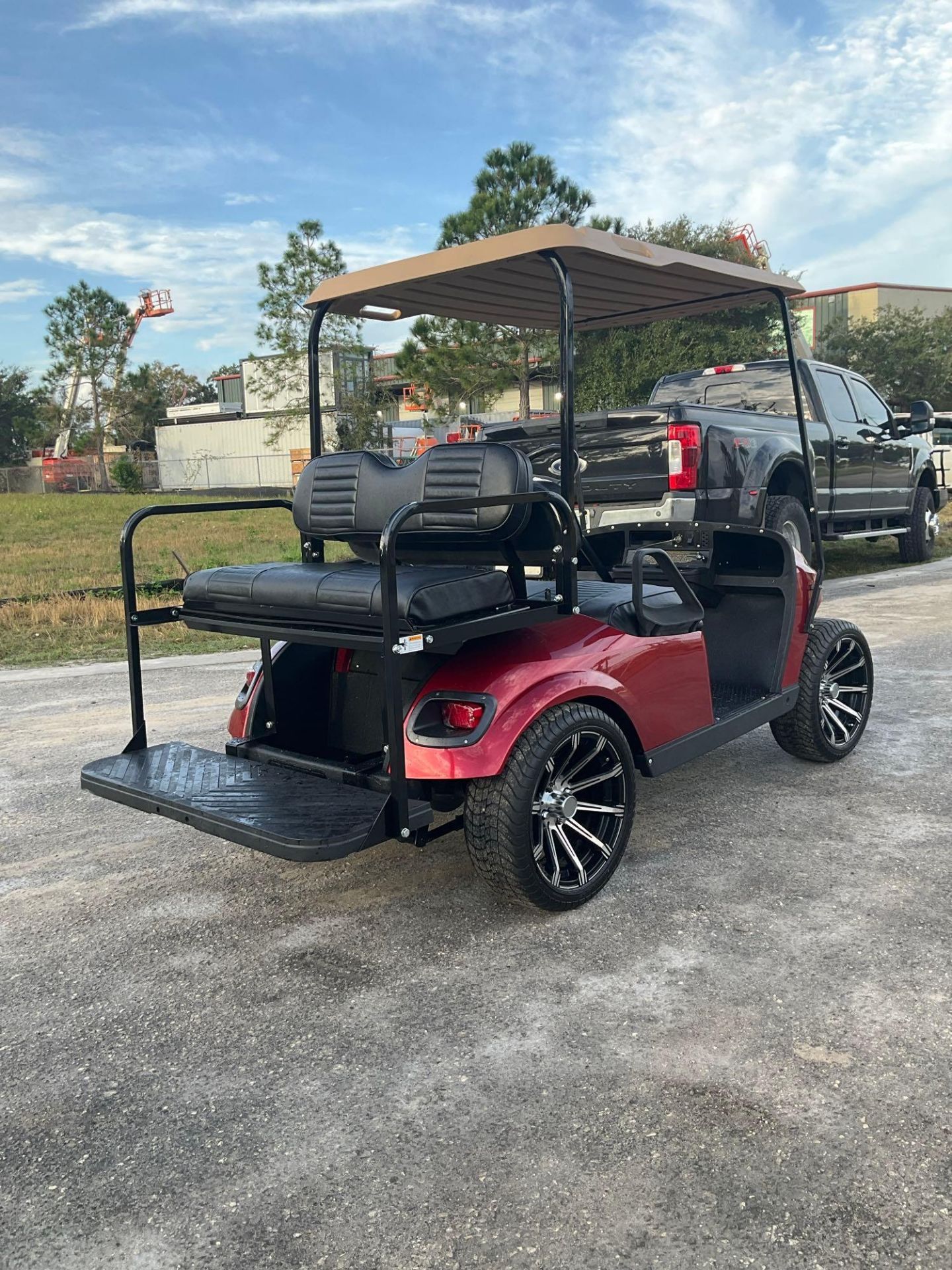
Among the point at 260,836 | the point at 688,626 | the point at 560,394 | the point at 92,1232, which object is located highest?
the point at 560,394

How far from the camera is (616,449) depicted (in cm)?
791

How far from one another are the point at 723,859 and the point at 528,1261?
2.11 metres

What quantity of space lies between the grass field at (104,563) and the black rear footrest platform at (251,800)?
16.5 feet

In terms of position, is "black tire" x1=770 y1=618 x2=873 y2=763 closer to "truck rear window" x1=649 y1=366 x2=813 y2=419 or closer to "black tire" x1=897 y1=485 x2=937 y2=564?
"truck rear window" x1=649 y1=366 x2=813 y2=419

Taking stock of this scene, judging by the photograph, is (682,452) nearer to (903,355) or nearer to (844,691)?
(844,691)

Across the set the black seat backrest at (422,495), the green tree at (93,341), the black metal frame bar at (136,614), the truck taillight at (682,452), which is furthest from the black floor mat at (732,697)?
the green tree at (93,341)

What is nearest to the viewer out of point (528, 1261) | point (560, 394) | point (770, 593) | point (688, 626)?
point (528, 1261)

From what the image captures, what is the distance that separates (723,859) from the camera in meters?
3.91

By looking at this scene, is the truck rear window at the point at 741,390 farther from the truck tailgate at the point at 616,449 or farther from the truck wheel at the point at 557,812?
the truck wheel at the point at 557,812

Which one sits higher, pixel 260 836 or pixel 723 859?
pixel 260 836

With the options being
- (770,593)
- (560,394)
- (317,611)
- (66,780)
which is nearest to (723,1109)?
(317,611)

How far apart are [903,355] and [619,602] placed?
41294 millimetres

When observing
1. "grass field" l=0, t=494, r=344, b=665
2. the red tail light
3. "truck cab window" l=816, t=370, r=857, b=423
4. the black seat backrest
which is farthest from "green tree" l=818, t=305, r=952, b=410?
the red tail light

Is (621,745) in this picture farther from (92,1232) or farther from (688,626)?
(92,1232)
